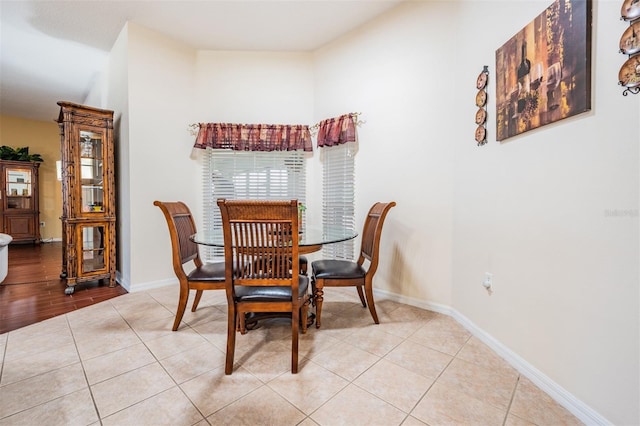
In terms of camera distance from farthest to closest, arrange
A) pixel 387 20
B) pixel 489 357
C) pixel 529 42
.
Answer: pixel 387 20, pixel 489 357, pixel 529 42

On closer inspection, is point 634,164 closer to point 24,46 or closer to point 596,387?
point 596,387

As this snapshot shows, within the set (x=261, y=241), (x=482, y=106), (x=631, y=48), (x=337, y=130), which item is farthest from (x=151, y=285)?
(x=631, y=48)

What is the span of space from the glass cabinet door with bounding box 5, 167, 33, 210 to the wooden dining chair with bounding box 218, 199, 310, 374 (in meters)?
7.49

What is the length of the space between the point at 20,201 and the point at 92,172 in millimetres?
4877

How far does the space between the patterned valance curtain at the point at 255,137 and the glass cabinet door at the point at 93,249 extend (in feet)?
5.21

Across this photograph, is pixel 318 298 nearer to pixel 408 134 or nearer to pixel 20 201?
pixel 408 134

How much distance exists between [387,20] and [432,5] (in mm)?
500

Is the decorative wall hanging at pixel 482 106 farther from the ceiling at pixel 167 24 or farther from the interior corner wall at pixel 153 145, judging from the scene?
the interior corner wall at pixel 153 145

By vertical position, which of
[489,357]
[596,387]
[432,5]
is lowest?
[489,357]

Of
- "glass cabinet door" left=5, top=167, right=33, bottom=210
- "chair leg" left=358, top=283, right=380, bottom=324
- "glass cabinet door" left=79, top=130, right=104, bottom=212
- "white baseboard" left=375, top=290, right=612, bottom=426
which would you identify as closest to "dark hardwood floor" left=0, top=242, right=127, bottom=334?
"glass cabinet door" left=79, top=130, right=104, bottom=212

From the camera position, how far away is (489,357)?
177 centimetres

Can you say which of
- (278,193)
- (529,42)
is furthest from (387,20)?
Answer: (278,193)

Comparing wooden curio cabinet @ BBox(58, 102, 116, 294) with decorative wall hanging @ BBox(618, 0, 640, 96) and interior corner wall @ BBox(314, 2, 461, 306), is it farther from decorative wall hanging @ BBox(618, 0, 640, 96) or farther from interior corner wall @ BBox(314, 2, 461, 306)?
decorative wall hanging @ BBox(618, 0, 640, 96)

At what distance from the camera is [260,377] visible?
1.55 meters
